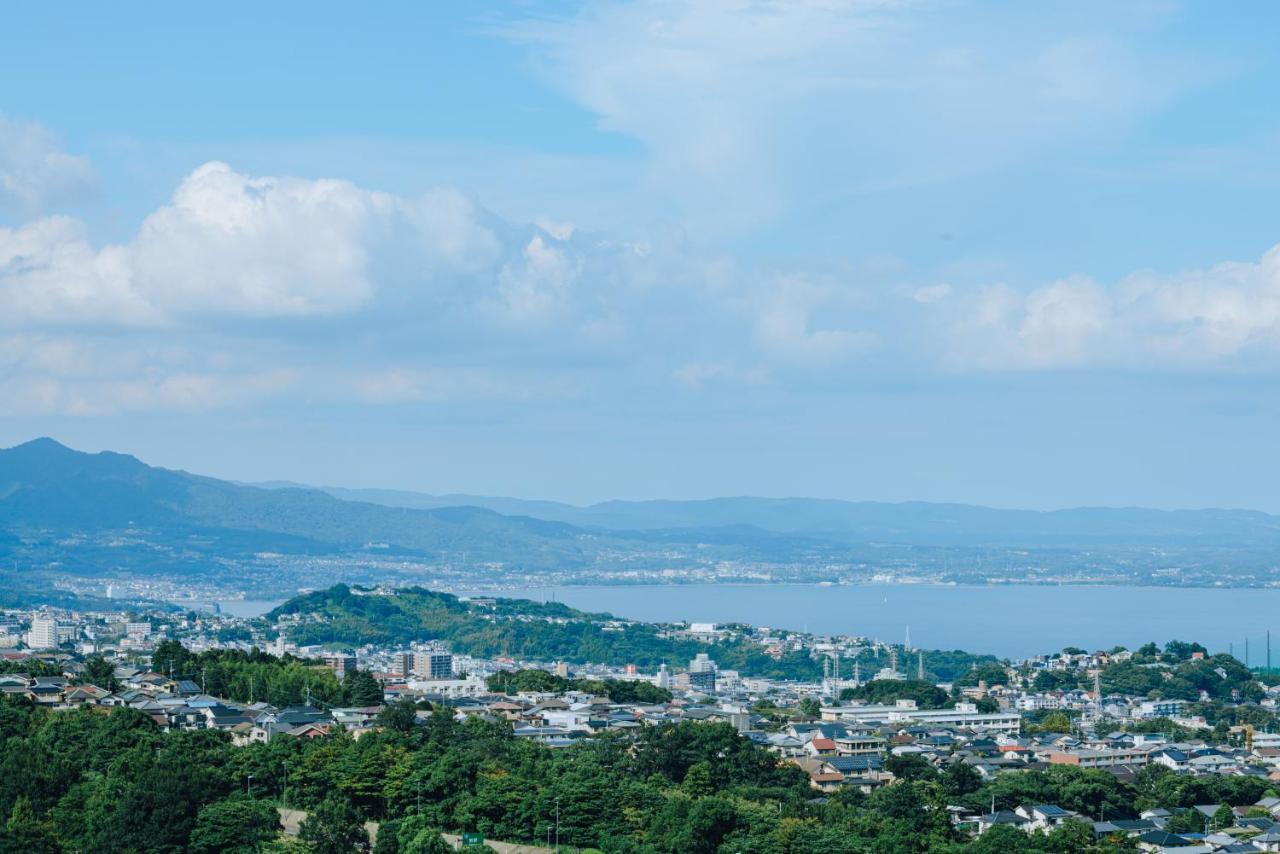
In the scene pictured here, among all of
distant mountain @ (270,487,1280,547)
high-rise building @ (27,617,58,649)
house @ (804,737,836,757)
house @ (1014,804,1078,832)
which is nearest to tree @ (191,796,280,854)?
house @ (1014,804,1078,832)

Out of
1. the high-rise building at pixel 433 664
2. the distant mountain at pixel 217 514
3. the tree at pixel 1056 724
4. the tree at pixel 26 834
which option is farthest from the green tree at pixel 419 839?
the distant mountain at pixel 217 514

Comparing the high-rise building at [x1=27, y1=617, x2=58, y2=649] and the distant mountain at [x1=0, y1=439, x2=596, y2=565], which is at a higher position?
the distant mountain at [x1=0, y1=439, x2=596, y2=565]

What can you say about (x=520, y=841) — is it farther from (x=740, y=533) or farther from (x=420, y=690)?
(x=740, y=533)

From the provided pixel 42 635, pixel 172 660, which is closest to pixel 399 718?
pixel 172 660

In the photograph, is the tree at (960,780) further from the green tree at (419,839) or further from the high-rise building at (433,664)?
the high-rise building at (433,664)

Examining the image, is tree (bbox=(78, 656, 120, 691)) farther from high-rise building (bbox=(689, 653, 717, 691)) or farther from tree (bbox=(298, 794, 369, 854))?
high-rise building (bbox=(689, 653, 717, 691))

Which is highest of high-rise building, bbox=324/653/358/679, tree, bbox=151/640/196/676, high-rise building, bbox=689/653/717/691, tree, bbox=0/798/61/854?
tree, bbox=151/640/196/676
